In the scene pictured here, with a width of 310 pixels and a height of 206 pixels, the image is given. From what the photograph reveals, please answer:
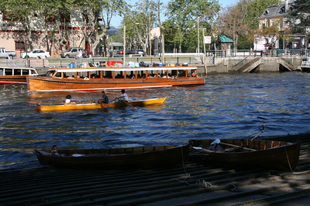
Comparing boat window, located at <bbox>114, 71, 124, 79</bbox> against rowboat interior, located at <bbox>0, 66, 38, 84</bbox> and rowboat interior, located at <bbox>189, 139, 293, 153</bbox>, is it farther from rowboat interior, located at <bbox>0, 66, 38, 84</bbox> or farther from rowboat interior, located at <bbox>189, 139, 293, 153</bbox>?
rowboat interior, located at <bbox>189, 139, 293, 153</bbox>

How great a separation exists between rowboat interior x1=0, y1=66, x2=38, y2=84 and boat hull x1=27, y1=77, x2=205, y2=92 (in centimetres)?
666

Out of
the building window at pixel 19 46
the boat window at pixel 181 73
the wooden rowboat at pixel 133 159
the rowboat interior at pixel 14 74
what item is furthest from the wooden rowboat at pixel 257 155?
the building window at pixel 19 46

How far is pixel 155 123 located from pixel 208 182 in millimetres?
11292

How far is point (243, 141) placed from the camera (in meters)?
9.20

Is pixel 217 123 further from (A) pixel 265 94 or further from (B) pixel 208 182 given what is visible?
(A) pixel 265 94

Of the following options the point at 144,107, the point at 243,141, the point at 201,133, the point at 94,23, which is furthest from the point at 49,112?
the point at 94,23

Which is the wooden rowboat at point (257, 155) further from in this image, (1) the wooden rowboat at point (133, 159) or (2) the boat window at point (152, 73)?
(2) the boat window at point (152, 73)

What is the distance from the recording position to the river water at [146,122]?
13.9 m

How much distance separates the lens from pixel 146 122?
18125 mm

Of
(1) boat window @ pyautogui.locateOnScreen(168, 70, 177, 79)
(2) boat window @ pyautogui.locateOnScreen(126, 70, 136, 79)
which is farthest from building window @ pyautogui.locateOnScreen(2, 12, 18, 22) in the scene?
(1) boat window @ pyautogui.locateOnScreen(168, 70, 177, 79)

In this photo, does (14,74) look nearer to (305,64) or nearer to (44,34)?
(44,34)

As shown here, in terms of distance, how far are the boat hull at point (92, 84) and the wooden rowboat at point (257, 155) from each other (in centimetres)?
2364

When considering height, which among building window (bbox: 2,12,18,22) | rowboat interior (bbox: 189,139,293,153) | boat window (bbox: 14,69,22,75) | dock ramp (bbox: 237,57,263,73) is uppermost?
building window (bbox: 2,12,18,22)

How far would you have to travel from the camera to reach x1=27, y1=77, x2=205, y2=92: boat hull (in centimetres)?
3014
